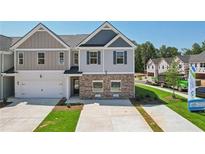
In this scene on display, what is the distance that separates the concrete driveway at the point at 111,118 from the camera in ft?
43.2

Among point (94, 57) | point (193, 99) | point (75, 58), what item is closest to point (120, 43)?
point (94, 57)

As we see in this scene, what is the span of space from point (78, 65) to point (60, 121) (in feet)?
33.2

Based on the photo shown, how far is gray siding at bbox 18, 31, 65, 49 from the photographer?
912 inches

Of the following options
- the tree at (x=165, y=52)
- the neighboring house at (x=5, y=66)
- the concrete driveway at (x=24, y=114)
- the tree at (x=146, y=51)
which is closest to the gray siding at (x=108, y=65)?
the concrete driveway at (x=24, y=114)

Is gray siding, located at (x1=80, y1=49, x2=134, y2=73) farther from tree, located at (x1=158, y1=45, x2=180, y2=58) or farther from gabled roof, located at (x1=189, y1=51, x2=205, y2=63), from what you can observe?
tree, located at (x1=158, y1=45, x2=180, y2=58)

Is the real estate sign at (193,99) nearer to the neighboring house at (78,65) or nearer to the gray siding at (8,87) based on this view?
the neighboring house at (78,65)

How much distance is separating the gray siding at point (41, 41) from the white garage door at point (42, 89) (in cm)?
330

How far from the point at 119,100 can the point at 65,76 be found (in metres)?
5.35

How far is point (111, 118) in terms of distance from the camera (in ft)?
50.6

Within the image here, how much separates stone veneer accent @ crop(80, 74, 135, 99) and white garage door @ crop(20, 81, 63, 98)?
2257mm

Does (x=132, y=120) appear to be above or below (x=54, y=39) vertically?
below

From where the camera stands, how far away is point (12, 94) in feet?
83.8
